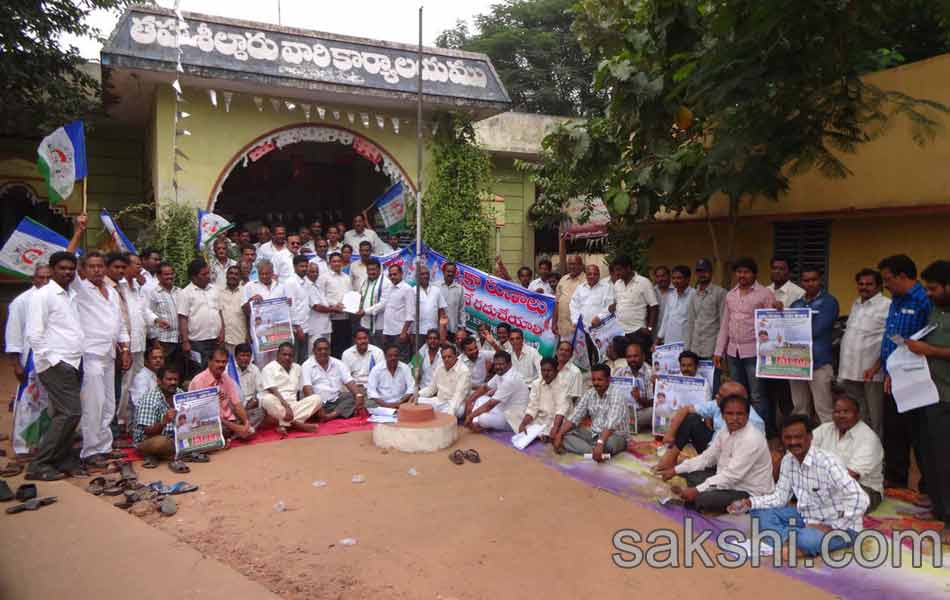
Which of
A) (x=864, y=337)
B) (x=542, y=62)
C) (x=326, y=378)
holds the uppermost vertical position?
(x=542, y=62)

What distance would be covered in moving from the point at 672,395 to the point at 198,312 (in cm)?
471

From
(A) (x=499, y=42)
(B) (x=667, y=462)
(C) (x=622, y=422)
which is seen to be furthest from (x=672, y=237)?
(A) (x=499, y=42)

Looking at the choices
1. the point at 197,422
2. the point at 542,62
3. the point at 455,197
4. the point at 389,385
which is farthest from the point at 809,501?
the point at 542,62

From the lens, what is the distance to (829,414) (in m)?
5.72

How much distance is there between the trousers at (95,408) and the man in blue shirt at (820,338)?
5.86 meters

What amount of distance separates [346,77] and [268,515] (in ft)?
21.7

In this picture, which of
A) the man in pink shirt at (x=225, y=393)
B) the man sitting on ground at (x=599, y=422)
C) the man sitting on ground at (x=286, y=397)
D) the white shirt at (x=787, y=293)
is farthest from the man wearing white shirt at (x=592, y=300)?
the man in pink shirt at (x=225, y=393)

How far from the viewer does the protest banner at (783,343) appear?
18.3 ft

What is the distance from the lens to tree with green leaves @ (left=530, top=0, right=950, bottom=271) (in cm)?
418

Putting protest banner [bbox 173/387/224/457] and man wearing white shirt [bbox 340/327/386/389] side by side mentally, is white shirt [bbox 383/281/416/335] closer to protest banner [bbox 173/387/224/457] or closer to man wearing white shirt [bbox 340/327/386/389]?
man wearing white shirt [bbox 340/327/386/389]

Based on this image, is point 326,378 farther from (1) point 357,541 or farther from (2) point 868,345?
(2) point 868,345

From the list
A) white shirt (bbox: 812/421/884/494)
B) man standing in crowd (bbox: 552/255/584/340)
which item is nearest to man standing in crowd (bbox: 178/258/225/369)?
man standing in crowd (bbox: 552/255/584/340)

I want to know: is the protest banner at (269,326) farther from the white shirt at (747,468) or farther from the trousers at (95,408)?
the white shirt at (747,468)

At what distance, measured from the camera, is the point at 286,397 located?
23.1ft
